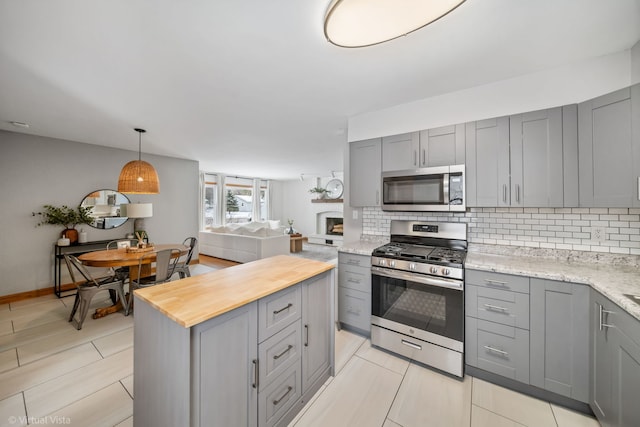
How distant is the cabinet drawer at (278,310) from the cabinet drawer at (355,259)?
100cm

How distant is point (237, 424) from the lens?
1213mm

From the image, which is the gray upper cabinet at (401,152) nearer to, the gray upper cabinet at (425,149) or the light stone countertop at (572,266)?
the gray upper cabinet at (425,149)

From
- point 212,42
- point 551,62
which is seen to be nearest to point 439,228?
point 551,62

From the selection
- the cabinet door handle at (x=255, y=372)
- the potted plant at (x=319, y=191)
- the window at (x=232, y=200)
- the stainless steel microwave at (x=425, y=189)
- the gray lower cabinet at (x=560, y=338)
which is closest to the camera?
the cabinet door handle at (x=255, y=372)

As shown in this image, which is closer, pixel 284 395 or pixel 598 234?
pixel 284 395

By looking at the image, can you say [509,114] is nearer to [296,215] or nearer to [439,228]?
[439,228]

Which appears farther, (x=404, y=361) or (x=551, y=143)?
(x=404, y=361)

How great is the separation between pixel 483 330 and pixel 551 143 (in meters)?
1.57

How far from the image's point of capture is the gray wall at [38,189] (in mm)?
3588

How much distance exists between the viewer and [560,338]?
1.62 meters

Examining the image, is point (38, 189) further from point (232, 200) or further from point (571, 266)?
point (571, 266)

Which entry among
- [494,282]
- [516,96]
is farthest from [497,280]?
[516,96]

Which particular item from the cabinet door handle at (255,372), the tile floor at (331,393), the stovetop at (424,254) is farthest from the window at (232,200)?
the cabinet door handle at (255,372)

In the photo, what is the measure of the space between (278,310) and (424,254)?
1.39m
